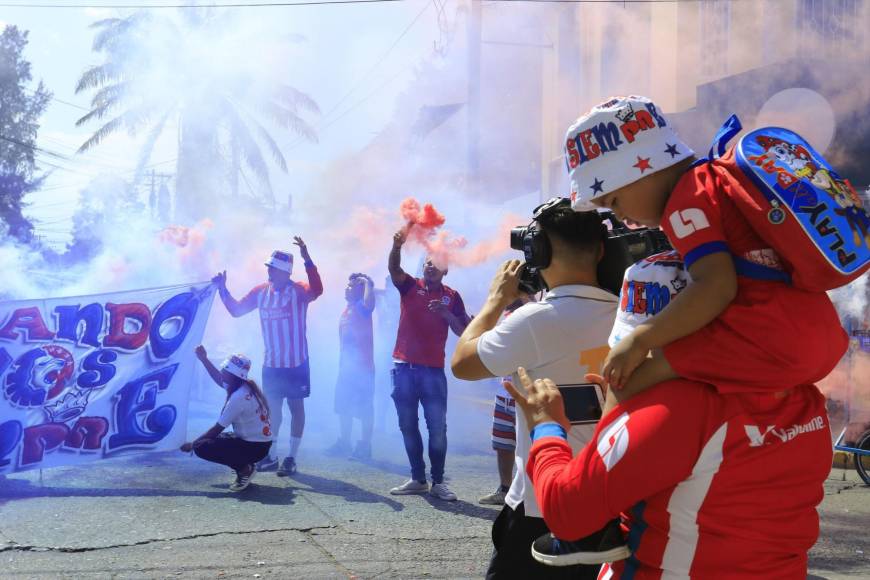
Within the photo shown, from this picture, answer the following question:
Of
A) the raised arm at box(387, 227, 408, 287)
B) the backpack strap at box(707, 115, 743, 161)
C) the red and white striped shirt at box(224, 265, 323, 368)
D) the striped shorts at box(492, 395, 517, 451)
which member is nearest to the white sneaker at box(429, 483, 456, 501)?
the striped shorts at box(492, 395, 517, 451)

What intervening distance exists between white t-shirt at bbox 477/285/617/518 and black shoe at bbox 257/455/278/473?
511 cm

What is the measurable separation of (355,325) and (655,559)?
24.8 ft

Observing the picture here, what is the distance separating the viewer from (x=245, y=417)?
21.1ft

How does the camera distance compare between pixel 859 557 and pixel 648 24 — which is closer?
pixel 859 557

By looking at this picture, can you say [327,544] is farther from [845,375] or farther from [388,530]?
[845,375]

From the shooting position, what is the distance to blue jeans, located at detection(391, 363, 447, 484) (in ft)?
20.8

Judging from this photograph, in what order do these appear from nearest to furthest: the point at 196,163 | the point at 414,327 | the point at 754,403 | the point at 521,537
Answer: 1. the point at 754,403
2. the point at 521,537
3. the point at 414,327
4. the point at 196,163

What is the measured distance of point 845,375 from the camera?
30.8 feet

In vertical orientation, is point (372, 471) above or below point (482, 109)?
below

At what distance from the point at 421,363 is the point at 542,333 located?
4.35 metres

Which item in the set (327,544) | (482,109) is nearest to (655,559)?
(327,544)

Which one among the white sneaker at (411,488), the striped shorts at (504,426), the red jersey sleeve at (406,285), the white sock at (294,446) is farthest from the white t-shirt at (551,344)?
the white sock at (294,446)

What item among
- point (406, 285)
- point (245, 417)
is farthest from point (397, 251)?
point (245, 417)

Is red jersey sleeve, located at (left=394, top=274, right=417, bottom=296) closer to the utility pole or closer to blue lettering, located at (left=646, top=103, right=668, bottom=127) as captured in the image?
blue lettering, located at (left=646, top=103, right=668, bottom=127)
